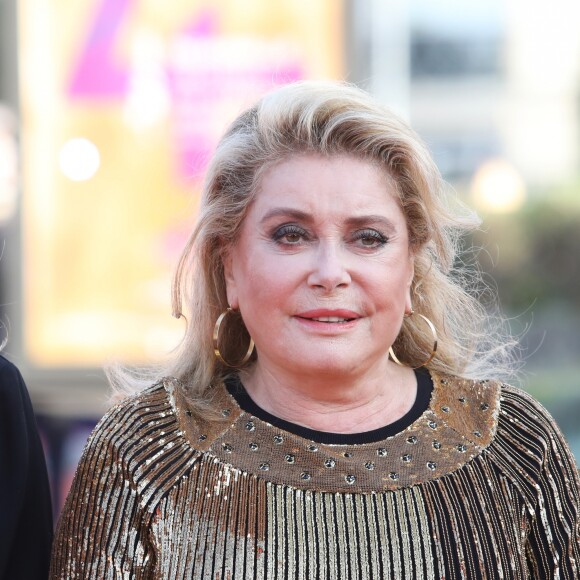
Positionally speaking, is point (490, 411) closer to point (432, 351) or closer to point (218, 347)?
point (432, 351)

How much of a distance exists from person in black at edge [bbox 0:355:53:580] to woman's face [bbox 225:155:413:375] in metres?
0.54

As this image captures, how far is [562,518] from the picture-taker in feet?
7.49

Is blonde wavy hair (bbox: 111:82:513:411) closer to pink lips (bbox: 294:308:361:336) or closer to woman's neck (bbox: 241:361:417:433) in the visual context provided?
woman's neck (bbox: 241:361:417:433)

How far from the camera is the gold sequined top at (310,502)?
2152mm

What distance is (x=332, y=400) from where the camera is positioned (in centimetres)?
236

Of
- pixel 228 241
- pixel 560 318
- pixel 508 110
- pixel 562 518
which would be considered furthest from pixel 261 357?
pixel 508 110

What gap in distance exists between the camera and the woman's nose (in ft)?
7.20

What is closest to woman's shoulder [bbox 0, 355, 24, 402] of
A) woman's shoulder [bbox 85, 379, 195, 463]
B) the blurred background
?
woman's shoulder [bbox 85, 379, 195, 463]

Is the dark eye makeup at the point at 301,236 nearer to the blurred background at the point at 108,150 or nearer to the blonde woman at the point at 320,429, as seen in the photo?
the blonde woman at the point at 320,429

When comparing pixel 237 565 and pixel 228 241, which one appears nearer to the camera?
pixel 237 565

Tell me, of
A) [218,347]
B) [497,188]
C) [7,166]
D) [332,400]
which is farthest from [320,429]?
[497,188]

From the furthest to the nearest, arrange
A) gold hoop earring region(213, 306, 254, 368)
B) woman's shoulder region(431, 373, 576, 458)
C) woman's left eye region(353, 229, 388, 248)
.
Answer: gold hoop earring region(213, 306, 254, 368)
woman's shoulder region(431, 373, 576, 458)
woman's left eye region(353, 229, 388, 248)

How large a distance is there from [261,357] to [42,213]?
119 inches

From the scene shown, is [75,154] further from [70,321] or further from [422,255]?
[422,255]
